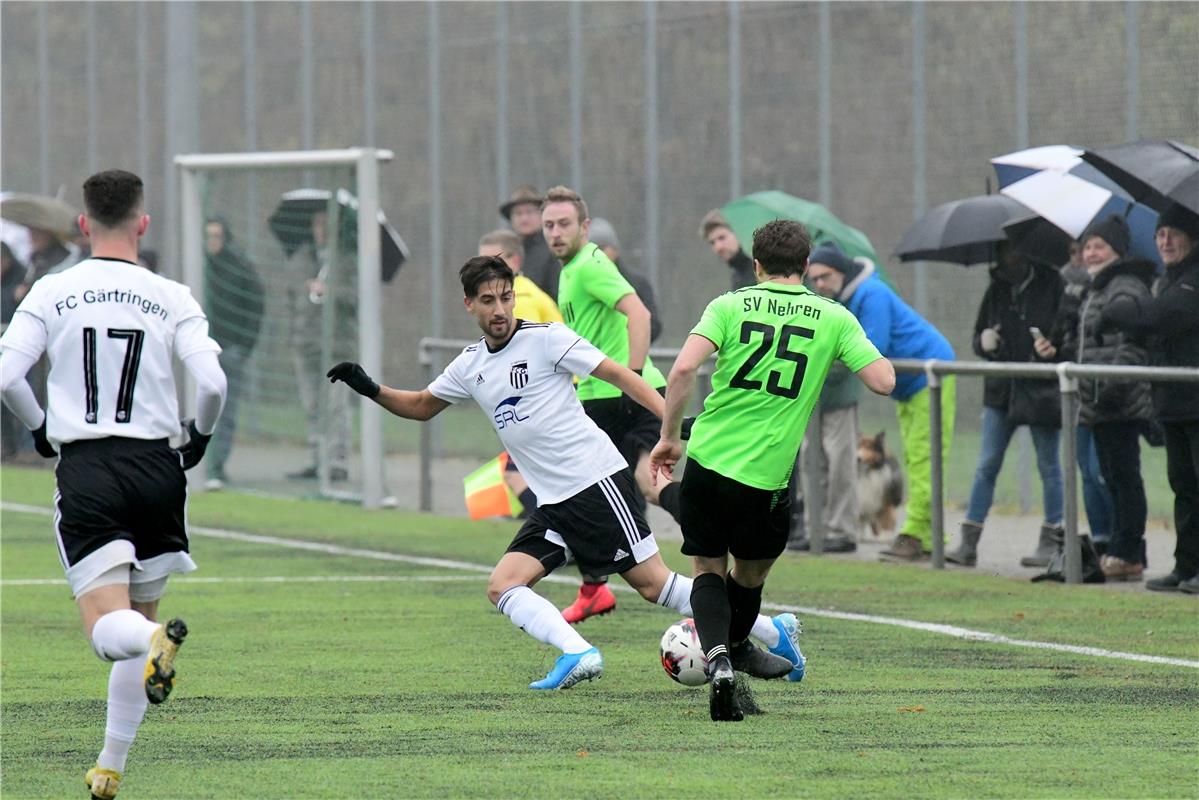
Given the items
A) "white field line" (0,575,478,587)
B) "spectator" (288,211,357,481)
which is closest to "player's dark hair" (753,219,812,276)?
"white field line" (0,575,478,587)

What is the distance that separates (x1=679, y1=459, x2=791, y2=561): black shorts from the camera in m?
7.62

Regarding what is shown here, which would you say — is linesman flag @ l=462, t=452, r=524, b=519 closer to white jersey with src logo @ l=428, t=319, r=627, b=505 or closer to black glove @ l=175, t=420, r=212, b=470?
white jersey with src logo @ l=428, t=319, r=627, b=505

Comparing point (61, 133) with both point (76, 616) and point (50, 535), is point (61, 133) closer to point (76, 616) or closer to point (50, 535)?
point (50, 535)

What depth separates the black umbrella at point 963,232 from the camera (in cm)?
1283

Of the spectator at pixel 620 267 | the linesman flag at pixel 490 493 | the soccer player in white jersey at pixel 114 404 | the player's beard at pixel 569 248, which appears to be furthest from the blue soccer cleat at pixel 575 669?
the linesman flag at pixel 490 493

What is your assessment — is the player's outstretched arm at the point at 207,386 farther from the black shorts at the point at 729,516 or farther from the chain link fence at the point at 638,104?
the chain link fence at the point at 638,104

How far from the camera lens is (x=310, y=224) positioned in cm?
1798

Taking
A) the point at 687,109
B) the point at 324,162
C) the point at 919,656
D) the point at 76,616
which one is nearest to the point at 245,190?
the point at 324,162

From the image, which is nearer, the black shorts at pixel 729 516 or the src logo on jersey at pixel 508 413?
the black shorts at pixel 729 516

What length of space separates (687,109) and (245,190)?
13.4ft

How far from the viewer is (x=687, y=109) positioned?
19.1 m

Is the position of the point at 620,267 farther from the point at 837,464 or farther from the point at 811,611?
the point at 811,611

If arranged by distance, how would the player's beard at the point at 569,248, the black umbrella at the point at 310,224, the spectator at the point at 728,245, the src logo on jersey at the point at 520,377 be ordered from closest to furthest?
1. the src logo on jersey at the point at 520,377
2. the player's beard at the point at 569,248
3. the spectator at the point at 728,245
4. the black umbrella at the point at 310,224

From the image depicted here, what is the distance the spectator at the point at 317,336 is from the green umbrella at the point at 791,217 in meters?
4.19
